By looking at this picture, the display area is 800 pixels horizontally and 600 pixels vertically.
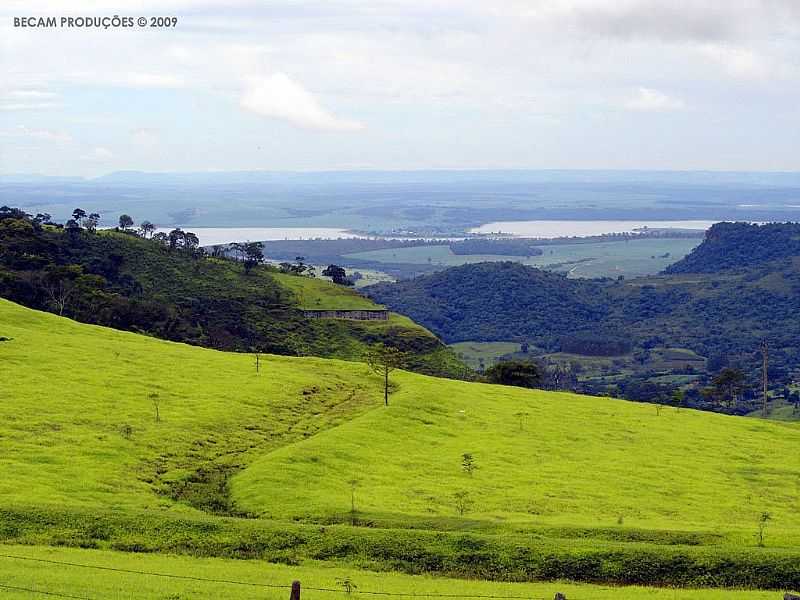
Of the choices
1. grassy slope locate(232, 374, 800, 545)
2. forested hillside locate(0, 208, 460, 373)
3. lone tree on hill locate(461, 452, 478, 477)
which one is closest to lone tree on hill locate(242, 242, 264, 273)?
forested hillside locate(0, 208, 460, 373)

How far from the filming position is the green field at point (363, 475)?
101 ft

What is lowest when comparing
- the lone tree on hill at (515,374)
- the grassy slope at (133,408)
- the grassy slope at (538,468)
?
the lone tree on hill at (515,374)

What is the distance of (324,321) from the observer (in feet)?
456

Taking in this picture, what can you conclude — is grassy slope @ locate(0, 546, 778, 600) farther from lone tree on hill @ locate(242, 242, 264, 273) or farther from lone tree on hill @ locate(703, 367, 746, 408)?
lone tree on hill @ locate(242, 242, 264, 273)

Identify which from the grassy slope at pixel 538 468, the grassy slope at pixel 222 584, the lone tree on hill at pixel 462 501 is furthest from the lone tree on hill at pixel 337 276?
the grassy slope at pixel 222 584

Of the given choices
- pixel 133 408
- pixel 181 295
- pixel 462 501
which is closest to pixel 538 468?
pixel 462 501

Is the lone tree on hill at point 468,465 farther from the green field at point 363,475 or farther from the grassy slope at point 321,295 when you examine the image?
the grassy slope at point 321,295

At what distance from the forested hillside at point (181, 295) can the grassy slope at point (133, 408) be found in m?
39.3

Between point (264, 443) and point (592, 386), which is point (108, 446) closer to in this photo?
point (264, 443)

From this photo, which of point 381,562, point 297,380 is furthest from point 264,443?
point 381,562

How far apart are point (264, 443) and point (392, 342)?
8826 cm

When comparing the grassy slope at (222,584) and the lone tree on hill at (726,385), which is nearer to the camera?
the grassy slope at (222,584)

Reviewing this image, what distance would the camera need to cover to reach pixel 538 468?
46.0 metres

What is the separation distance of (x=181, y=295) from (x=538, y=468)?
326 feet
